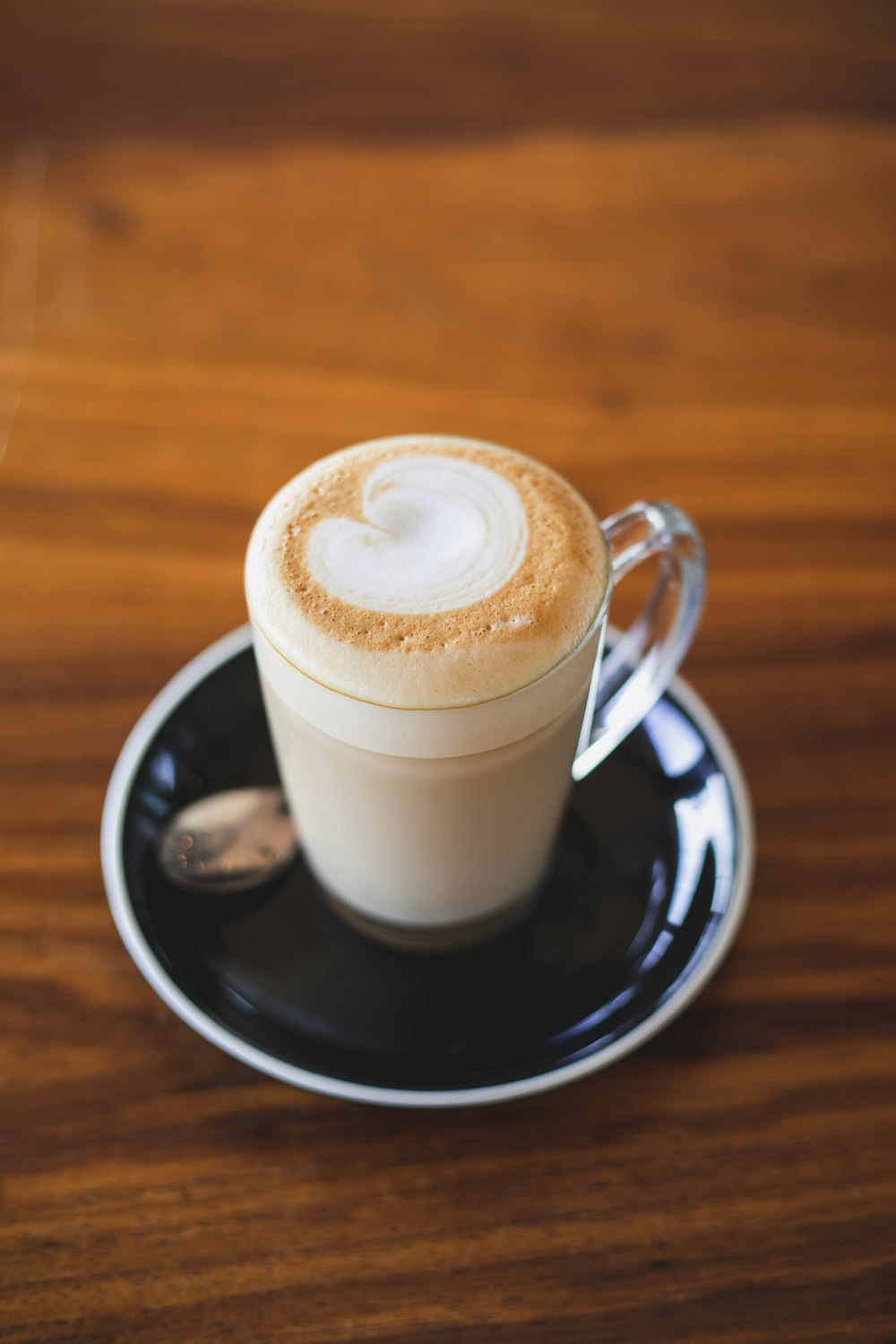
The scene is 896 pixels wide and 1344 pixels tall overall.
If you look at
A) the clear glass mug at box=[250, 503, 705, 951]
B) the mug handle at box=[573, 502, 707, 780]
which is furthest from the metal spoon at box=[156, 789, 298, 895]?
the mug handle at box=[573, 502, 707, 780]

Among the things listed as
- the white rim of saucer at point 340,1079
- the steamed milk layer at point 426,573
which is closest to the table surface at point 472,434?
the white rim of saucer at point 340,1079

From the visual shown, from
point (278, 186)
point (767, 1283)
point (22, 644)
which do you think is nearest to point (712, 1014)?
point (767, 1283)

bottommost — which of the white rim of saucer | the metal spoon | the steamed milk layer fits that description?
the metal spoon

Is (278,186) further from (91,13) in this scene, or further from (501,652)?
(501,652)

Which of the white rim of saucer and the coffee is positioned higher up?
the coffee

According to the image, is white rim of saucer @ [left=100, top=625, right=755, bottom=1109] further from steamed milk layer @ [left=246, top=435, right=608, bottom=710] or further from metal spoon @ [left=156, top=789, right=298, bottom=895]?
steamed milk layer @ [left=246, top=435, right=608, bottom=710]

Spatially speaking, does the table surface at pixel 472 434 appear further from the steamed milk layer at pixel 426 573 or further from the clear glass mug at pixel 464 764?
the steamed milk layer at pixel 426 573
